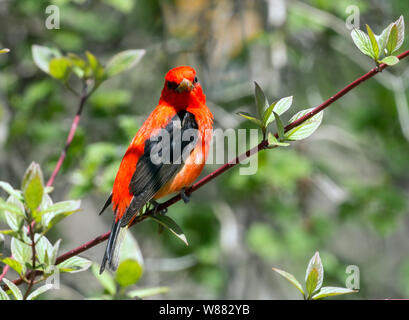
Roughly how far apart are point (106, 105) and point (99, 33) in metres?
1.18

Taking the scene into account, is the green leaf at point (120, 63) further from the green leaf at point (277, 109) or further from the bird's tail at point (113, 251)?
the green leaf at point (277, 109)

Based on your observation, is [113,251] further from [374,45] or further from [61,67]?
[374,45]

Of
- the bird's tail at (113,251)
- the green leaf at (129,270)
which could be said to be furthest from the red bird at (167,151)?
the green leaf at (129,270)

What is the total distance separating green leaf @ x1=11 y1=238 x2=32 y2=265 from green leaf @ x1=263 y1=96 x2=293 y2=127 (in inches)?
31.1

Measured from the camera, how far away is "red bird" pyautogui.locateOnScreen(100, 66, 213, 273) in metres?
2.23

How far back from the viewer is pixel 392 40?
1.45m

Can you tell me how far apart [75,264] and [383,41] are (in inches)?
43.6

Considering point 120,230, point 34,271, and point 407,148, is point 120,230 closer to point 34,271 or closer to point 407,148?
point 34,271

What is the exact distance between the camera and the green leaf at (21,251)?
4.92 ft

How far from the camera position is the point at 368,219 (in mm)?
4039

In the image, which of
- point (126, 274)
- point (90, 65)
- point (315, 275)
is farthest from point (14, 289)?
point (90, 65)

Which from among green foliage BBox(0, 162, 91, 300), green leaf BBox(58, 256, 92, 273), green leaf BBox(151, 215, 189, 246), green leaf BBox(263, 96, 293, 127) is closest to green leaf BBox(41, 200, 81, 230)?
green foliage BBox(0, 162, 91, 300)

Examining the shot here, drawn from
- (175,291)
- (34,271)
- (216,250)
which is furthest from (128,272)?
(175,291)
